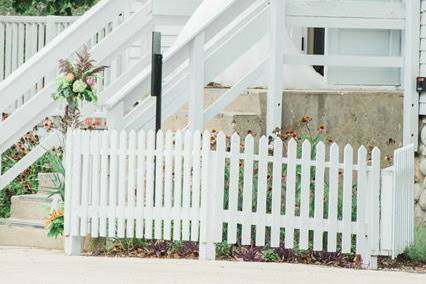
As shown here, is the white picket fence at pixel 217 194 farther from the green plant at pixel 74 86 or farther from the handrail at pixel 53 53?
the handrail at pixel 53 53

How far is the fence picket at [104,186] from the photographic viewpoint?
52.9 ft

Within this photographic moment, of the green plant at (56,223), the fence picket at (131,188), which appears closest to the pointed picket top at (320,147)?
the fence picket at (131,188)

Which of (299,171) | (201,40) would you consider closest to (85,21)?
(201,40)

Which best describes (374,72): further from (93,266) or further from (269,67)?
(93,266)

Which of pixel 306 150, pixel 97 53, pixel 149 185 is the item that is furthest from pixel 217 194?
pixel 97 53

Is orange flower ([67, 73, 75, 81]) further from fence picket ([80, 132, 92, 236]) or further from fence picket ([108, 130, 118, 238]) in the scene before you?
fence picket ([108, 130, 118, 238])

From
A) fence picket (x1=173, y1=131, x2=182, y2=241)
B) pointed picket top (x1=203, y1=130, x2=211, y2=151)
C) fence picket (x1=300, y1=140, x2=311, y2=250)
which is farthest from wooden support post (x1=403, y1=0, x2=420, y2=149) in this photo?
fence picket (x1=173, y1=131, x2=182, y2=241)

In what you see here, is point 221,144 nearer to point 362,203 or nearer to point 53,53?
point 362,203

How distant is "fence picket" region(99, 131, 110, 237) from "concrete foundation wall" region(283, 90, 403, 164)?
270 centimetres

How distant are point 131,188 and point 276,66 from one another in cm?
273

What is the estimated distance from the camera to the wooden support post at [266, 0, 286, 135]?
58.7 ft

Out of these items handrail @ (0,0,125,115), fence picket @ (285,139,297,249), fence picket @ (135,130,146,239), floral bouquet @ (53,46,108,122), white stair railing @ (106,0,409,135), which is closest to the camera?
fence picket @ (285,139,297,249)

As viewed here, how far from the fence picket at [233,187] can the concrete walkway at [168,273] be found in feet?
1.30

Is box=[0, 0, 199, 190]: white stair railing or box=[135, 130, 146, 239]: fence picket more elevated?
box=[0, 0, 199, 190]: white stair railing
